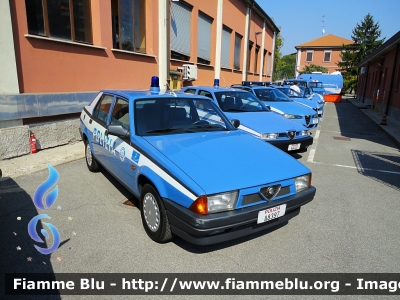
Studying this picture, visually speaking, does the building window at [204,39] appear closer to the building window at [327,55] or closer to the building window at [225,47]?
the building window at [225,47]

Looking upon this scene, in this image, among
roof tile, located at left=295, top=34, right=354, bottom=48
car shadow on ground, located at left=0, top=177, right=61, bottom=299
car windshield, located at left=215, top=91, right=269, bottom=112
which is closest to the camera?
car shadow on ground, located at left=0, top=177, right=61, bottom=299

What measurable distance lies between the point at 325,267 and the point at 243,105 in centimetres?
488

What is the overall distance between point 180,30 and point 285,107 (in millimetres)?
6218

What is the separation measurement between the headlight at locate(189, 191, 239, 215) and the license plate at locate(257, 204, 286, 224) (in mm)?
329

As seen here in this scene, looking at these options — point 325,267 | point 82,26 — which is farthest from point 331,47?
point 325,267

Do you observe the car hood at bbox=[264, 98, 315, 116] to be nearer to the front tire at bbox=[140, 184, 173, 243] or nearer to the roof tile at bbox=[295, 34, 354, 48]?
the front tire at bbox=[140, 184, 173, 243]

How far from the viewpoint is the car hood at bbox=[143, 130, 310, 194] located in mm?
2701

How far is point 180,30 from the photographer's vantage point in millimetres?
12352

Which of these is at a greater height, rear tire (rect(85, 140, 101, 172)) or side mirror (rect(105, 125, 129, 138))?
side mirror (rect(105, 125, 129, 138))

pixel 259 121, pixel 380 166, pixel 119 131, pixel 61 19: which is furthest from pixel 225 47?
pixel 119 131

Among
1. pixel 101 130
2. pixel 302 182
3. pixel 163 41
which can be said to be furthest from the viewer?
pixel 163 41


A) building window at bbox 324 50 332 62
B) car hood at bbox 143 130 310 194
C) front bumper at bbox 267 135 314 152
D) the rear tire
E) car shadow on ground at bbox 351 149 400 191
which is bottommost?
car shadow on ground at bbox 351 149 400 191

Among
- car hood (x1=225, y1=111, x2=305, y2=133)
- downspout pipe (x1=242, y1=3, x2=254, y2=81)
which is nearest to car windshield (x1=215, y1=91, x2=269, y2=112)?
car hood (x1=225, y1=111, x2=305, y2=133)

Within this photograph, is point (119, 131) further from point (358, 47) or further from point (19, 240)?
point (358, 47)
